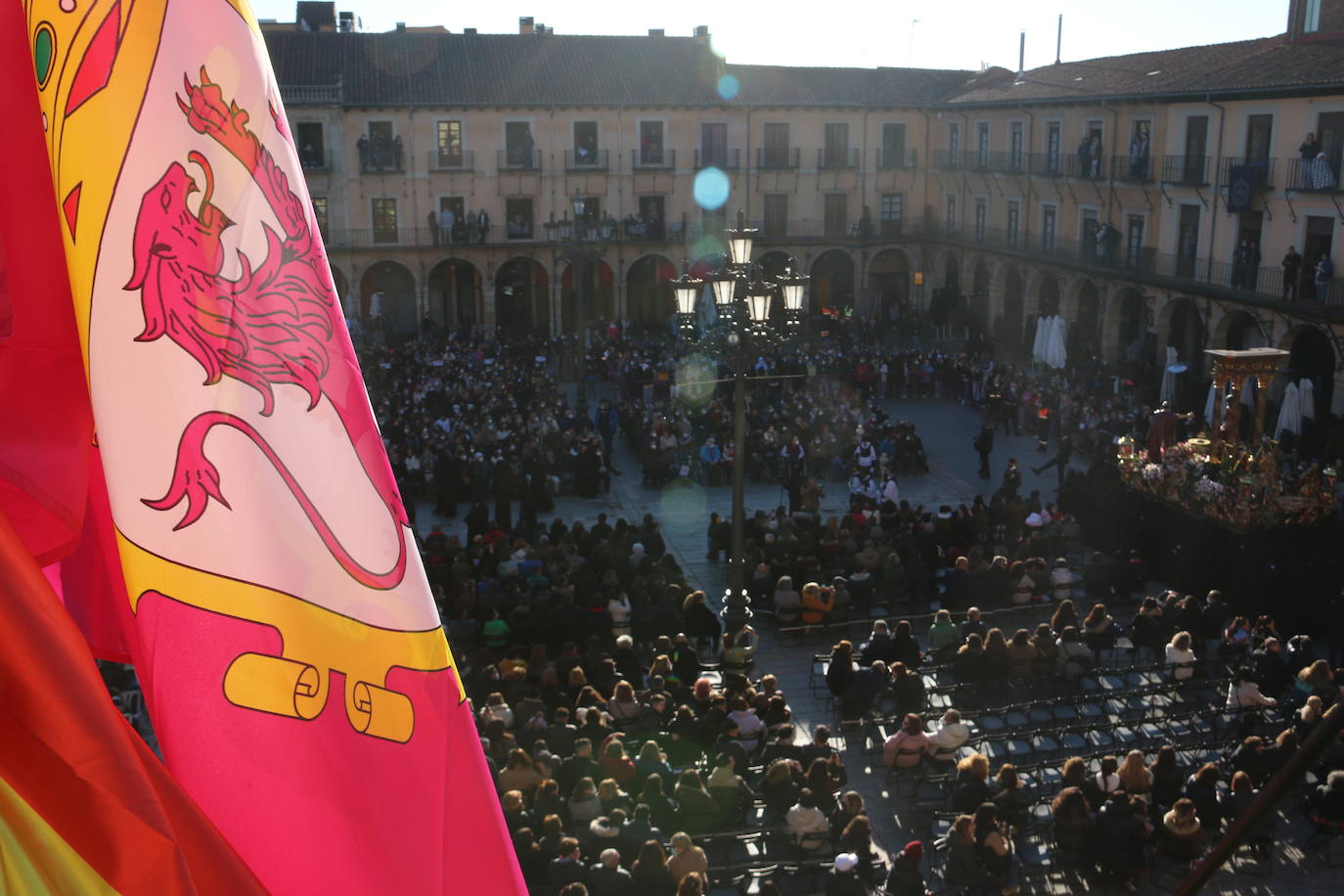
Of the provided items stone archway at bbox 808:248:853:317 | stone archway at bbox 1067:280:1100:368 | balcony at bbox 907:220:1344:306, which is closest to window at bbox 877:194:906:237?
stone archway at bbox 808:248:853:317

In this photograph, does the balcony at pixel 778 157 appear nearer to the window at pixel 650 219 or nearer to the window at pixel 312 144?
Result: the window at pixel 650 219

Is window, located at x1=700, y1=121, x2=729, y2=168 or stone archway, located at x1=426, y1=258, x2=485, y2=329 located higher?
window, located at x1=700, y1=121, x2=729, y2=168

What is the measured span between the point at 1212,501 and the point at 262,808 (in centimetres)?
1647

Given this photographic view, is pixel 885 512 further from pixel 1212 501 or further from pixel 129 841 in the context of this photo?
pixel 129 841

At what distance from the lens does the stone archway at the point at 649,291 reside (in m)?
43.5

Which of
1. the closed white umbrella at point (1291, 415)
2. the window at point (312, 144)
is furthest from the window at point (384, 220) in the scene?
the closed white umbrella at point (1291, 415)

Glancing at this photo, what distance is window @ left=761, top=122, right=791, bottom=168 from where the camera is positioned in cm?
4316

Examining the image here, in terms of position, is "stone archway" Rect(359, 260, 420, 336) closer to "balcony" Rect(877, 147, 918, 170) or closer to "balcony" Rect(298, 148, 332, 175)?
"balcony" Rect(298, 148, 332, 175)

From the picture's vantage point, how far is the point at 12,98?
235 centimetres

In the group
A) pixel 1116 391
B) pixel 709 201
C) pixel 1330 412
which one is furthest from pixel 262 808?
pixel 709 201

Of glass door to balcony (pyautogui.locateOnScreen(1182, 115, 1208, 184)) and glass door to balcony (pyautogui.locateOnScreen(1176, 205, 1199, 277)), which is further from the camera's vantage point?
glass door to balcony (pyautogui.locateOnScreen(1176, 205, 1199, 277))

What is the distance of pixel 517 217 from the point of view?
136 ft

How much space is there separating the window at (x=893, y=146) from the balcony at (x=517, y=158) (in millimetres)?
12053

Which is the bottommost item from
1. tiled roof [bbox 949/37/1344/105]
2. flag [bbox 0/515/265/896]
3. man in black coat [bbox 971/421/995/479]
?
man in black coat [bbox 971/421/995/479]
